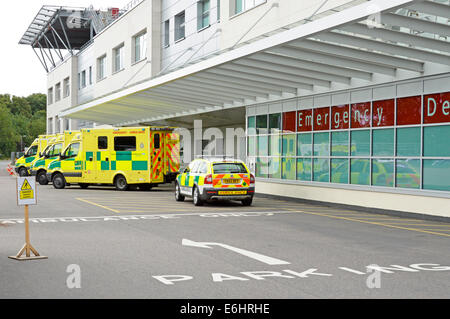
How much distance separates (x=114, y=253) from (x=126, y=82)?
29.9 meters

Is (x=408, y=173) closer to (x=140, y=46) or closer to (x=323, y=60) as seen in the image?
(x=323, y=60)

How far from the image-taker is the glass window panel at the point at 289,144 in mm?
21328

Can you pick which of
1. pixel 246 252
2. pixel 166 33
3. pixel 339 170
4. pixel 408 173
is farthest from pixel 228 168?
pixel 166 33

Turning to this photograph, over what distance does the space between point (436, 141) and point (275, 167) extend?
845 cm

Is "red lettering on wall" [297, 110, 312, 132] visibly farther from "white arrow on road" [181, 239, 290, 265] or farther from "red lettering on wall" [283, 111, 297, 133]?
"white arrow on road" [181, 239, 290, 265]

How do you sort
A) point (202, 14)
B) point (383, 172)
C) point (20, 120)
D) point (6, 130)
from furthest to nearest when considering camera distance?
point (20, 120) → point (6, 130) → point (202, 14) → point (383, 172)

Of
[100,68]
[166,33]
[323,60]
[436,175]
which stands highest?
[166,33]

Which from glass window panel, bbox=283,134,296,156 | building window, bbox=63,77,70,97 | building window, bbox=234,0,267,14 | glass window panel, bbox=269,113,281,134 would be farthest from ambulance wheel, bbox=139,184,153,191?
building window, bbox=63,77,70,97

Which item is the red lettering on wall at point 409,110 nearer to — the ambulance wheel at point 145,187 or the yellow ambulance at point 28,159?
the ambulance wheel at point 145,187

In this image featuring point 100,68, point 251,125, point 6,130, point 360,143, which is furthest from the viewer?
point 6,130

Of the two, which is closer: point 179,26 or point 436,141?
point 436,141

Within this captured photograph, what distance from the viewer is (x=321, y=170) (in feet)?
64.4

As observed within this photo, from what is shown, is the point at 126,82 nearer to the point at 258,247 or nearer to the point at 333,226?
the point at 333,226
